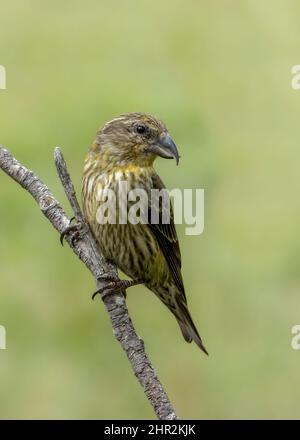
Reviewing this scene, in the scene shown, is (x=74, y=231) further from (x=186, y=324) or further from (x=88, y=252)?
(x=186, y=324)

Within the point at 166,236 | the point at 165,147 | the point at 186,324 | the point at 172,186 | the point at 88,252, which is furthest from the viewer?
→ the point at 172,186

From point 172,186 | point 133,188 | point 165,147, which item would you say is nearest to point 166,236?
point 133,188

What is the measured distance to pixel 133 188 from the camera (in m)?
5.48

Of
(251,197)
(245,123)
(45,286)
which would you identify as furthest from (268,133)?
(45,286)

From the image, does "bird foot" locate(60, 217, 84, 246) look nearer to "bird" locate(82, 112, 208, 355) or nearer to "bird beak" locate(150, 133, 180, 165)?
"bird" locate(82, 112, 208, 355)

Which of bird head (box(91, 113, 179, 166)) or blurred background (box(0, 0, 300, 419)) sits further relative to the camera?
blurred background (box(0, 0, 300, 419))

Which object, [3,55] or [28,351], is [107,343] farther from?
[3,55]

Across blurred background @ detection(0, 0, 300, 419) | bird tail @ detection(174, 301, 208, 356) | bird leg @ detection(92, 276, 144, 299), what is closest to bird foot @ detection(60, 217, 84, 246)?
bird leg @ detection(92, 276, 144, 299)

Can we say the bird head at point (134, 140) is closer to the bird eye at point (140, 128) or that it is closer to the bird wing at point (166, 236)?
the bird eye at point (140, 128)

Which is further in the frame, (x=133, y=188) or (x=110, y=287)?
(x=133, y=188)

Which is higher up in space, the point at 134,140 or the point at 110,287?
the point at 134,140

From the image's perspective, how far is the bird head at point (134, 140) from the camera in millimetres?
5457

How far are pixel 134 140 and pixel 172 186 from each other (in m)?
3.94

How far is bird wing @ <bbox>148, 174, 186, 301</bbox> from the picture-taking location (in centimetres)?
559
